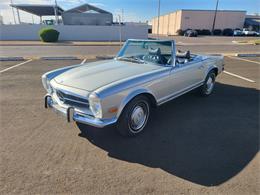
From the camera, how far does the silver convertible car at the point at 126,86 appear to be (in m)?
2.78

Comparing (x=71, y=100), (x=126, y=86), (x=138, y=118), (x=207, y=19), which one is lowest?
(x=138, y=118)

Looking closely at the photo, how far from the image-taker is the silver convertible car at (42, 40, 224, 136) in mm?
2781

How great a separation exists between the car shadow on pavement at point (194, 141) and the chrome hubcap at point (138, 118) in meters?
0.18

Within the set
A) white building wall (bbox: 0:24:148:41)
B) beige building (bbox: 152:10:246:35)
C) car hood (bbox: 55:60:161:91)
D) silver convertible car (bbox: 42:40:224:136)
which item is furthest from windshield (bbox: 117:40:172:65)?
beige building (bbox: 152:10:246:35)

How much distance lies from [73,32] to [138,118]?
27856mm

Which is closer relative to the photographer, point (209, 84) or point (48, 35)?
point (209, 84)

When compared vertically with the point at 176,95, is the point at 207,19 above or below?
above

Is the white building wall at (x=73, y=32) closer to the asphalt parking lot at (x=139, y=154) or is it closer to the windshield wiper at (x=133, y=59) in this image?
the asphalt parking lot at (x=139, y=154)

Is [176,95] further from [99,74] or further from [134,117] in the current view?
[99,74]

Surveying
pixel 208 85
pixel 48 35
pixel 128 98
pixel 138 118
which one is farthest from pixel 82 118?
pixel 48 35

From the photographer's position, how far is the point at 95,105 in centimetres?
268

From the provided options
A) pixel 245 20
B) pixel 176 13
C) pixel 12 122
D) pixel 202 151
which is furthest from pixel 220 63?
pixel 245 20

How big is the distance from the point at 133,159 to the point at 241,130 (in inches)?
85.4

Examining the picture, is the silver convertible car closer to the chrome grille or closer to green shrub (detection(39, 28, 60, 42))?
the chrome grille
